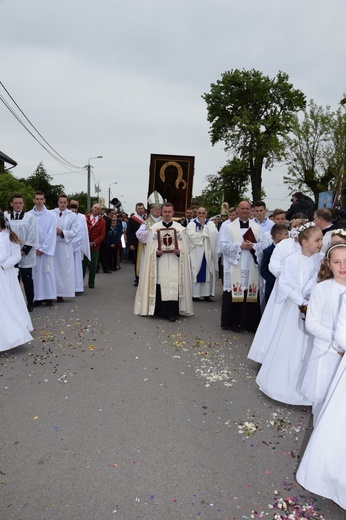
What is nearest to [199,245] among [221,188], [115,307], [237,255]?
[115,307]

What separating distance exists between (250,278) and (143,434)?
4281mm

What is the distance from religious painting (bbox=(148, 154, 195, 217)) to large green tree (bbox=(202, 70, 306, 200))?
2557 cm

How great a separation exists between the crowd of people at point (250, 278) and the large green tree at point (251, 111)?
2480cm

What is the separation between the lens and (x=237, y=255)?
8.02 meters

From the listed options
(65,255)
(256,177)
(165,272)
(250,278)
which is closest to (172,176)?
(65,255)

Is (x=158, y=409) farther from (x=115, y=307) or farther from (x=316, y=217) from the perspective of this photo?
(x=115, y=307)

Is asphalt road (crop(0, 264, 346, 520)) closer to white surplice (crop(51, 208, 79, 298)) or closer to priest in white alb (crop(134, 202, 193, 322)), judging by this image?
priest in white alb (crop(134, 202, 193, 322))

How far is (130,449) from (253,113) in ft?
128

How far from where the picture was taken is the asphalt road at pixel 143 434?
10.4ft

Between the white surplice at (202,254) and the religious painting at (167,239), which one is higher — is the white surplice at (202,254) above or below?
below

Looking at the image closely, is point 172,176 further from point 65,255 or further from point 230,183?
point 230,183

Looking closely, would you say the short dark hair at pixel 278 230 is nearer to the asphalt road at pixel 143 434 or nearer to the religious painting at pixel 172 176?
the asphalt road at pixel 143 434

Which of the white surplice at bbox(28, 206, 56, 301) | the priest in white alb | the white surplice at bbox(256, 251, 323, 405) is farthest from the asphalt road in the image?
the white surplice at bbox(28, 206, 56, 301)

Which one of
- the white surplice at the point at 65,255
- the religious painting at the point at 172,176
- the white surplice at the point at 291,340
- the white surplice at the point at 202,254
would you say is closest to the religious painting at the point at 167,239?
the white surplice at the point at 202,254
